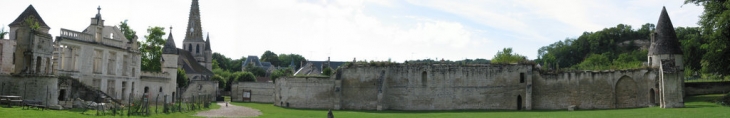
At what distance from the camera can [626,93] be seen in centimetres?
3975

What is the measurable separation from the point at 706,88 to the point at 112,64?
4019 centimetres

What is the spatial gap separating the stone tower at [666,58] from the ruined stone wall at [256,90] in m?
36.7

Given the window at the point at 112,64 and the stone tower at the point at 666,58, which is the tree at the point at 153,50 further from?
the stone tower at the point at 666,58

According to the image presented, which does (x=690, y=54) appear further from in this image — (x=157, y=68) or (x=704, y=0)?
(x=157, y=68)

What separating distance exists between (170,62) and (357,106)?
57.8 feet

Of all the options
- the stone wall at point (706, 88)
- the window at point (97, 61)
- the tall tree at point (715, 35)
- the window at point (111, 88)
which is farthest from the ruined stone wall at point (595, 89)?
the window at point (97, 61)

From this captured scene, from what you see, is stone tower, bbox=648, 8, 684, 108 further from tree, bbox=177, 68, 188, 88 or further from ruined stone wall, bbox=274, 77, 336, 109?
tree, bbox=177, 68, 188, 88

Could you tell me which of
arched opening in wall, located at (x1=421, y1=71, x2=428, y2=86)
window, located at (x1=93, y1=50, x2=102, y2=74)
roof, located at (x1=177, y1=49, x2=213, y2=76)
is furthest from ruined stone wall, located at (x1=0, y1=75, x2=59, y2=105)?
roof, located at (x1=177, y1=49, x2=213, y2=76)

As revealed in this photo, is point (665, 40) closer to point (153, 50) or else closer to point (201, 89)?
point (201, 89)

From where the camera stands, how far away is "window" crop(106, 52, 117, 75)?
149 ft

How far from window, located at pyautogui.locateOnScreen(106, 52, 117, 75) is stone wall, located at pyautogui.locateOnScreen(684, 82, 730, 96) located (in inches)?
1522

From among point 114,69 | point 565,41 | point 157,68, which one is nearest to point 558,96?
point 114,69

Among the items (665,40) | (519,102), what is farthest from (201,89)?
(665,40)

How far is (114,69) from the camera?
45.6 metres
